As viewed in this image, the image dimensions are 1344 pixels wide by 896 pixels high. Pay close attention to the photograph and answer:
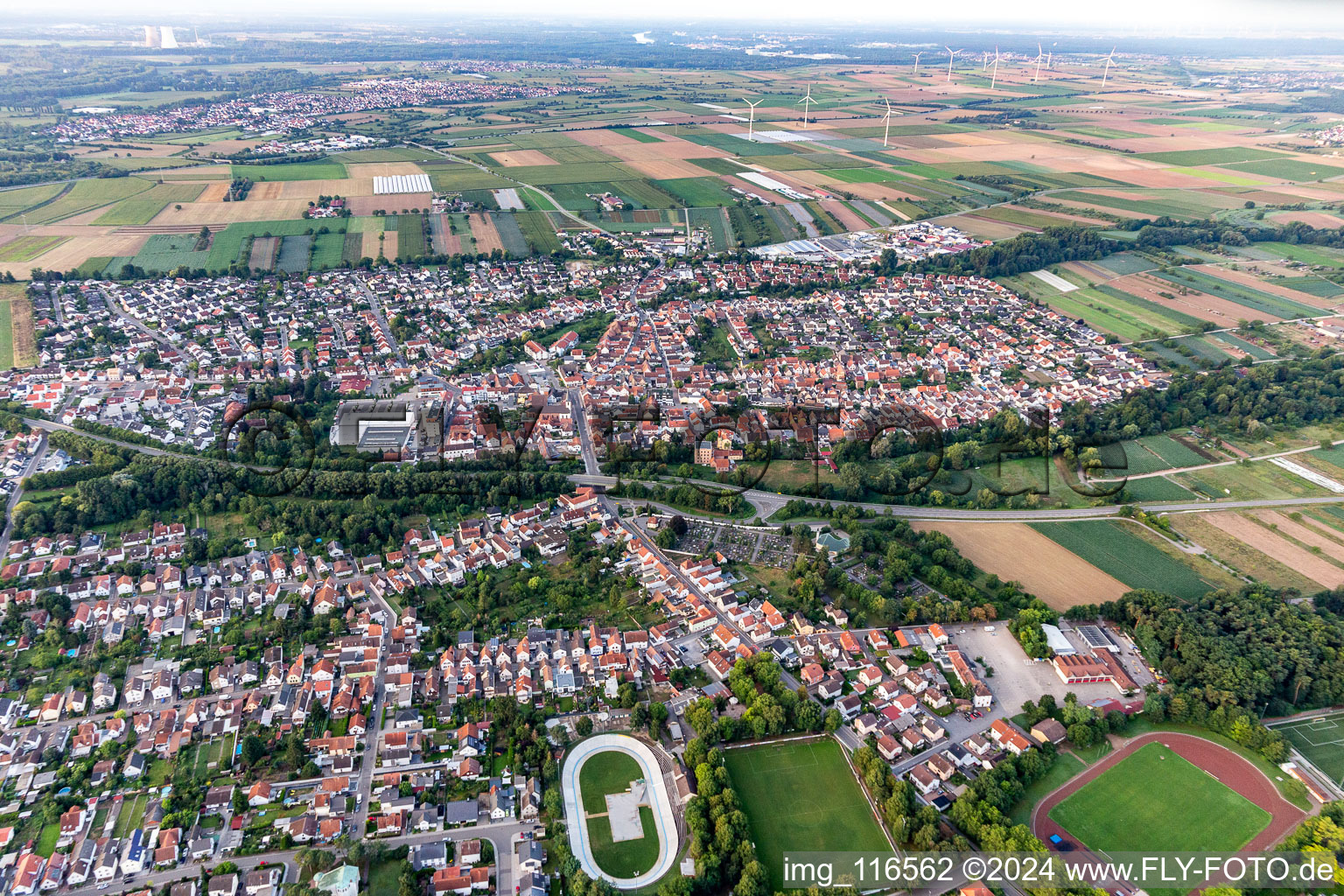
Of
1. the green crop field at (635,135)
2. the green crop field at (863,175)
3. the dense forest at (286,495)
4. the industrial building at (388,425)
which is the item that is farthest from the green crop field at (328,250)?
the green crop field at (863,175)

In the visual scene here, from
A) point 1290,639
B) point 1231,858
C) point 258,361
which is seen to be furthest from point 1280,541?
point 258,361

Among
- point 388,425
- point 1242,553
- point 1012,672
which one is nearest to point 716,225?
point 388,425

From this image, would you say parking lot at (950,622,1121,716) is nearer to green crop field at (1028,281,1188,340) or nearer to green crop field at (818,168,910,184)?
green crop field at (1028,281,1188,340)

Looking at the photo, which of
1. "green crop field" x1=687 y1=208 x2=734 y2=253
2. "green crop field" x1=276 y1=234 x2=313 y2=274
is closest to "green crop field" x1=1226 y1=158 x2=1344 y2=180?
"green crop field" x1=687 y1=208 x2=734 y2=253

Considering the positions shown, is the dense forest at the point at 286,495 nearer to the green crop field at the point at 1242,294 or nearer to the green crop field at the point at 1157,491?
the green crop field at the point at 1157,491

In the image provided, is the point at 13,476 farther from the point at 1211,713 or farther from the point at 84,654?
the point at 1211,713

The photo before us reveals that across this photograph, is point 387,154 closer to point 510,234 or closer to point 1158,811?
point 510,234
